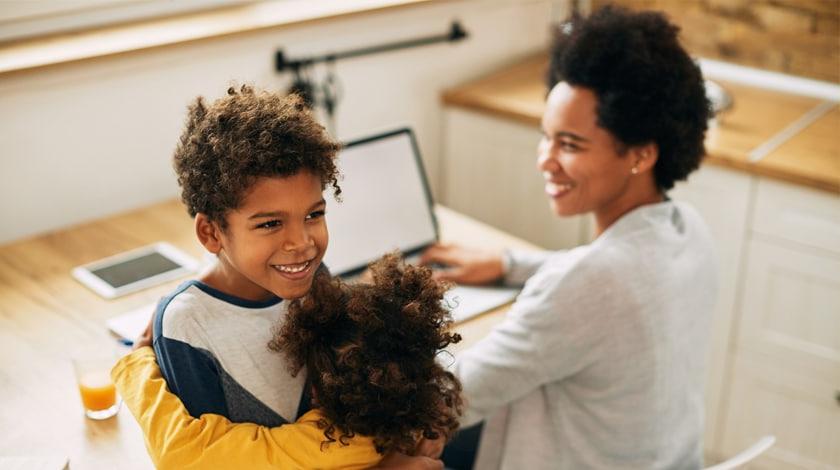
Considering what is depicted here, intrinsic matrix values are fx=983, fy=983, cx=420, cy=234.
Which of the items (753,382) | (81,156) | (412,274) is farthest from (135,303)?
(753,382)

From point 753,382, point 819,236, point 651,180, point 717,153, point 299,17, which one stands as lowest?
point 753,382

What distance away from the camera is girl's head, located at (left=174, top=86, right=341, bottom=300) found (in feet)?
3.63

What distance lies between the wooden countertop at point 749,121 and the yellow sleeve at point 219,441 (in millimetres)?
1391

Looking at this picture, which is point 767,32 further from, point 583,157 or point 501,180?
point 583,157

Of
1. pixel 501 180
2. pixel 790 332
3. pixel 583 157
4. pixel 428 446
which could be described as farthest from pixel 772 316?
pixel 428 446

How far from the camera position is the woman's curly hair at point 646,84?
61.5 inches

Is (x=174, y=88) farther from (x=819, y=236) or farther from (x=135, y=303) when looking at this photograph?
(x=819, y=236)

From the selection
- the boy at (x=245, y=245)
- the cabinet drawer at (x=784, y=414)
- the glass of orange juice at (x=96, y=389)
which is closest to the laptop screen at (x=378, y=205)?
the glass of orange juice at (x=96, y=389)

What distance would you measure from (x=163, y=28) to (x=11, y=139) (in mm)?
422

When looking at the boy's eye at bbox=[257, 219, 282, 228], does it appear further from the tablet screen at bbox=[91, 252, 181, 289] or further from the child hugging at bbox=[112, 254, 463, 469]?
the tablet screen at bbox=[91, 252, 181, 289]

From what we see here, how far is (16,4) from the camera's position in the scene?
77.3 inches

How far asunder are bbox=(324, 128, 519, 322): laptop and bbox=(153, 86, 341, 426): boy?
0.64m

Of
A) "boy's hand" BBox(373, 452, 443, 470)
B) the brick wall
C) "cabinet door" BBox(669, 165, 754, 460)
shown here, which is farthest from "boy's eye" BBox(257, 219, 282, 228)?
the brick wall

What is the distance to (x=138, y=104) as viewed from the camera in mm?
2080
